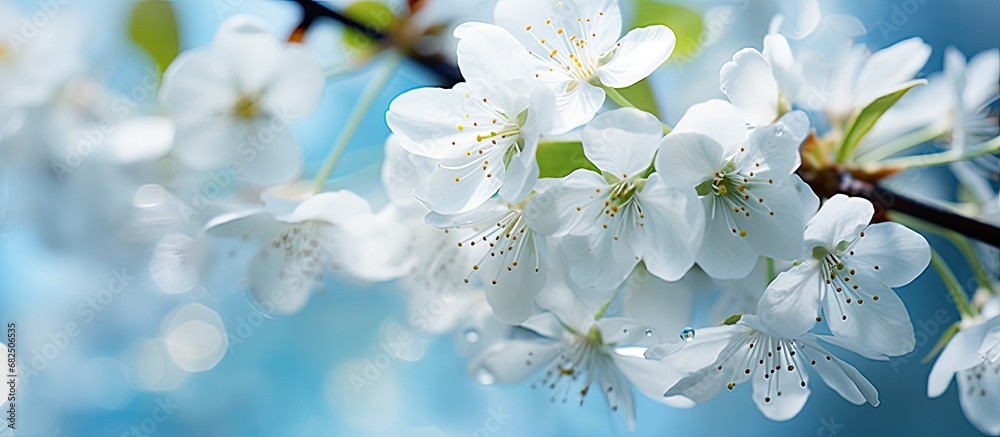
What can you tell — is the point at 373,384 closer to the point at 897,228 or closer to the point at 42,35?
the point at 42,35

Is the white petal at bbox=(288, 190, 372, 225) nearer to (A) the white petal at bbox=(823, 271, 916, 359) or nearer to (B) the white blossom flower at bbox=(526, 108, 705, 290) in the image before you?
(B) the white blossom flower at bbox=(526, 108, 705, 290)

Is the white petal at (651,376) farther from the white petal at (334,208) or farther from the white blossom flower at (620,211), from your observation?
the white petal at (334,208)

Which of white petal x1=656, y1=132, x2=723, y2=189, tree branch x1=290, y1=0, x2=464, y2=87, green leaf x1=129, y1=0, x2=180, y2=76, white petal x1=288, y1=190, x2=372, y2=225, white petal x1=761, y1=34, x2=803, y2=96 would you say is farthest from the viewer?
green leaf x1=129, y1=0, x2=180, y2=76

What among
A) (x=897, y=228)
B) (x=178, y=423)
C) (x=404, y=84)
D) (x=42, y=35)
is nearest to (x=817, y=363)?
(x=897, y=228)

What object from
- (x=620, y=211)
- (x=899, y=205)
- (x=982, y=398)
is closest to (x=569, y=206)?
(x=620, y=211)

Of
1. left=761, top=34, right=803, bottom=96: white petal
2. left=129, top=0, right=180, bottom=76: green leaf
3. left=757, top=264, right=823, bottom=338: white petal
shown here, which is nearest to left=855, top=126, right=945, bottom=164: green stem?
left=761, top=34, right=803, bottom=96: white petal
